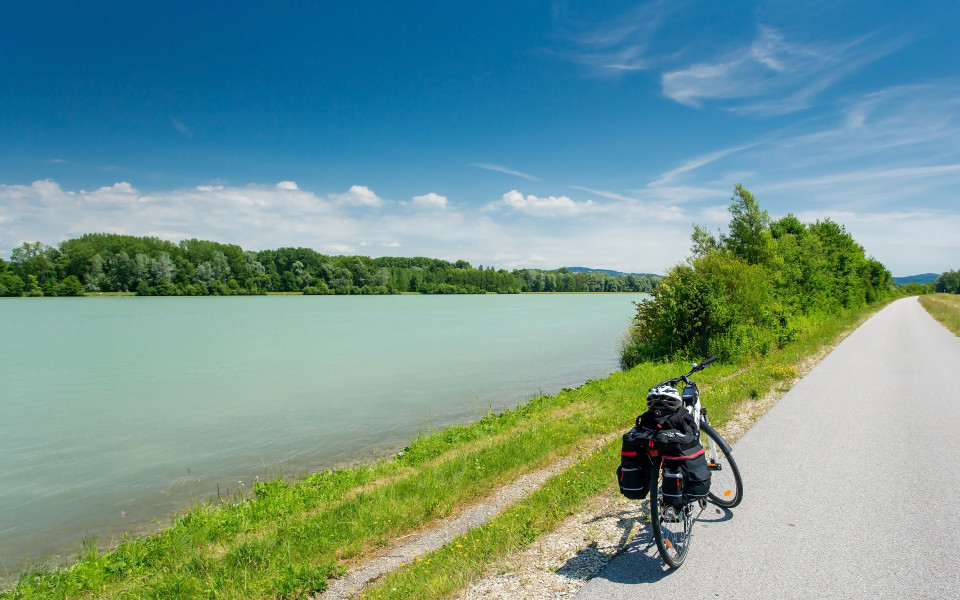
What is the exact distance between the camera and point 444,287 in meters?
146

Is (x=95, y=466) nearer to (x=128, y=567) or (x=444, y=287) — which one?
(x=128, y=567)

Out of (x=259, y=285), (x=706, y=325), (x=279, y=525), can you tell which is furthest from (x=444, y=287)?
(x=279, y=525)

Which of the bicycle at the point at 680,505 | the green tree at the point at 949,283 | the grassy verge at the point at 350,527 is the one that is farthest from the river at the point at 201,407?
the green tree at the point at 949,283

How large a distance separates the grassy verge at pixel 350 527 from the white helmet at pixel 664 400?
1.92 m

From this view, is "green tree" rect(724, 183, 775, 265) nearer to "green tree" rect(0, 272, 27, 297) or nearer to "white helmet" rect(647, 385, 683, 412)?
"white helmet" rect(647, 385, 683, 412)

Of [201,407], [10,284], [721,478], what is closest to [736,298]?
[721,478]

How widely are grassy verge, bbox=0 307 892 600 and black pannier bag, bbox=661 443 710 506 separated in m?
1.63

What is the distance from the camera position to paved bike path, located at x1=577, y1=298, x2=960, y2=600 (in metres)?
3.80

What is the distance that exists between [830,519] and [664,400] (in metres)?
2.53

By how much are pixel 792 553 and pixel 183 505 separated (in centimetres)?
930

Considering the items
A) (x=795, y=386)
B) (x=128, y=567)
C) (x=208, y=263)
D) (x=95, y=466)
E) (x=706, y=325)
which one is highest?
(x=208, y=263)

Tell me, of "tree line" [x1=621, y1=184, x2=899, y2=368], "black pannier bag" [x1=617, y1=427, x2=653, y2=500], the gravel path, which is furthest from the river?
"black pannier bag" [x1=617, y1=427, x2=653, y2=500]

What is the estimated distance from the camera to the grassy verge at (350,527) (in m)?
4.64

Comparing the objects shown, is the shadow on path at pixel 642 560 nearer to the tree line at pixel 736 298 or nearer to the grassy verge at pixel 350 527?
the grassy verge at pixel 350 527
